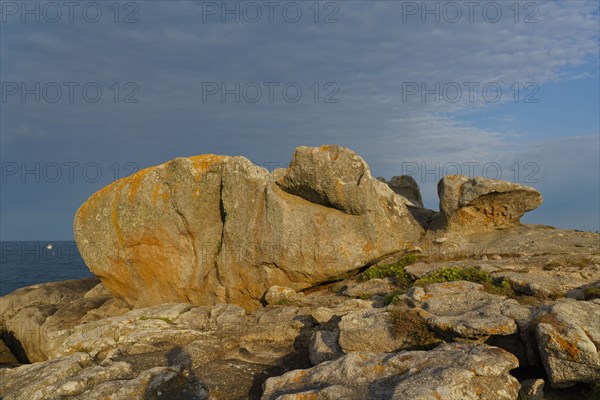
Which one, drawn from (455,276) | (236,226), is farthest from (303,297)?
(455,276)

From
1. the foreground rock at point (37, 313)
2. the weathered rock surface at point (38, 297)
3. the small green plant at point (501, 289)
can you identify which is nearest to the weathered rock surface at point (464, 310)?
the small green plant at point (501, 289)

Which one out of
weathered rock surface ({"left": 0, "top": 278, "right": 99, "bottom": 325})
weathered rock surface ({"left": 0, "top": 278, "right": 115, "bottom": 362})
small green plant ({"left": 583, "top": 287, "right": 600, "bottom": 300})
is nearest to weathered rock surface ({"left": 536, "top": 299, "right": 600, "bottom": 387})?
small green plant ({"left": 583, "top": 287, "right": 600, "bottom": 300})

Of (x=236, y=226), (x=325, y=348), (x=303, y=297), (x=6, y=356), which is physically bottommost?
(x=6, y=356)

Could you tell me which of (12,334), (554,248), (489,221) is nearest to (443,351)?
(554,248)

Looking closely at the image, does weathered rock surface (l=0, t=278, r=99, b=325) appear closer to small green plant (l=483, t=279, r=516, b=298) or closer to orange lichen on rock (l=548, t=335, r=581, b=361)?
small green plant (l=483, t=279, r=516, b=298)

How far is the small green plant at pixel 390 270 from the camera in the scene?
21.0 m

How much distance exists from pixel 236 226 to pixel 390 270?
7855 mm

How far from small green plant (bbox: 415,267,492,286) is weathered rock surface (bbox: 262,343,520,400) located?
693 centimetres

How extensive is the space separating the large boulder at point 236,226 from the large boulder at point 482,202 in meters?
2.20

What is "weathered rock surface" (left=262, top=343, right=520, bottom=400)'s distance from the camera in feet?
29.1

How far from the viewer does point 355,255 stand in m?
22.4

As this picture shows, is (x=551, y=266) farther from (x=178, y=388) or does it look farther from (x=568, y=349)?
(x=178, y=388)

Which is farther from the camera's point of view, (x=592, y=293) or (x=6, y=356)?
(x=6, y=356)

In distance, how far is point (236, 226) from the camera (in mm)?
23312
